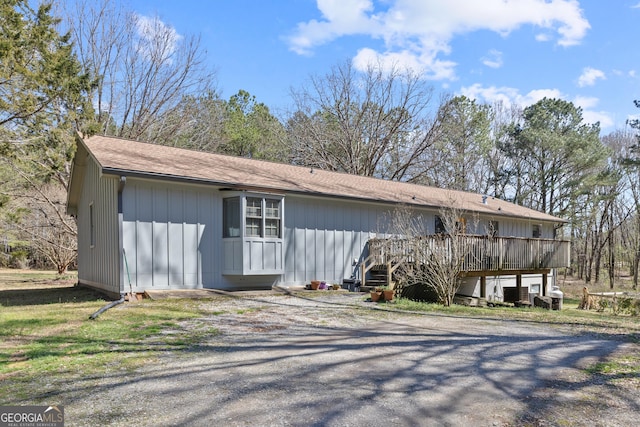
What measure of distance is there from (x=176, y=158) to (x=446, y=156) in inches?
888

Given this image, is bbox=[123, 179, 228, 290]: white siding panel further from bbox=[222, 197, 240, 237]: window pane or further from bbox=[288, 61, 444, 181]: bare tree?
bbox=[288, 61, 444, 181]: bare tree

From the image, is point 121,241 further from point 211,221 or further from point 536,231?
point 536,231

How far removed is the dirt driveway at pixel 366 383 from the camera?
3.66 metres

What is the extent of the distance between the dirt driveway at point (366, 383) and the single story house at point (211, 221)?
4835mm

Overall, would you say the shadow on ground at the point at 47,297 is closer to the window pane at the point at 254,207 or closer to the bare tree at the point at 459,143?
the window pane at the point at 254,207

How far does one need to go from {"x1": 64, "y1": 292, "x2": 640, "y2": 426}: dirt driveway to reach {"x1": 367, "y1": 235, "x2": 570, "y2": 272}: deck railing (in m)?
4.60

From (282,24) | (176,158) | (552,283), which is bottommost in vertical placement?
(552,283)

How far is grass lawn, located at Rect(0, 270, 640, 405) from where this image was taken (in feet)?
16.1

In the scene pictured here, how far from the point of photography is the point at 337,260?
1499 centimetres

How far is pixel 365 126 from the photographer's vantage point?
30.2m

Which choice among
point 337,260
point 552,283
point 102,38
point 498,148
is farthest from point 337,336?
point 498,148

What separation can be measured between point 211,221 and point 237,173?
83.3 inches

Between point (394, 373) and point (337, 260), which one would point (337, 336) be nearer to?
point (394, 373)

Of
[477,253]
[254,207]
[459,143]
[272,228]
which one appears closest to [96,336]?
[254,207]
